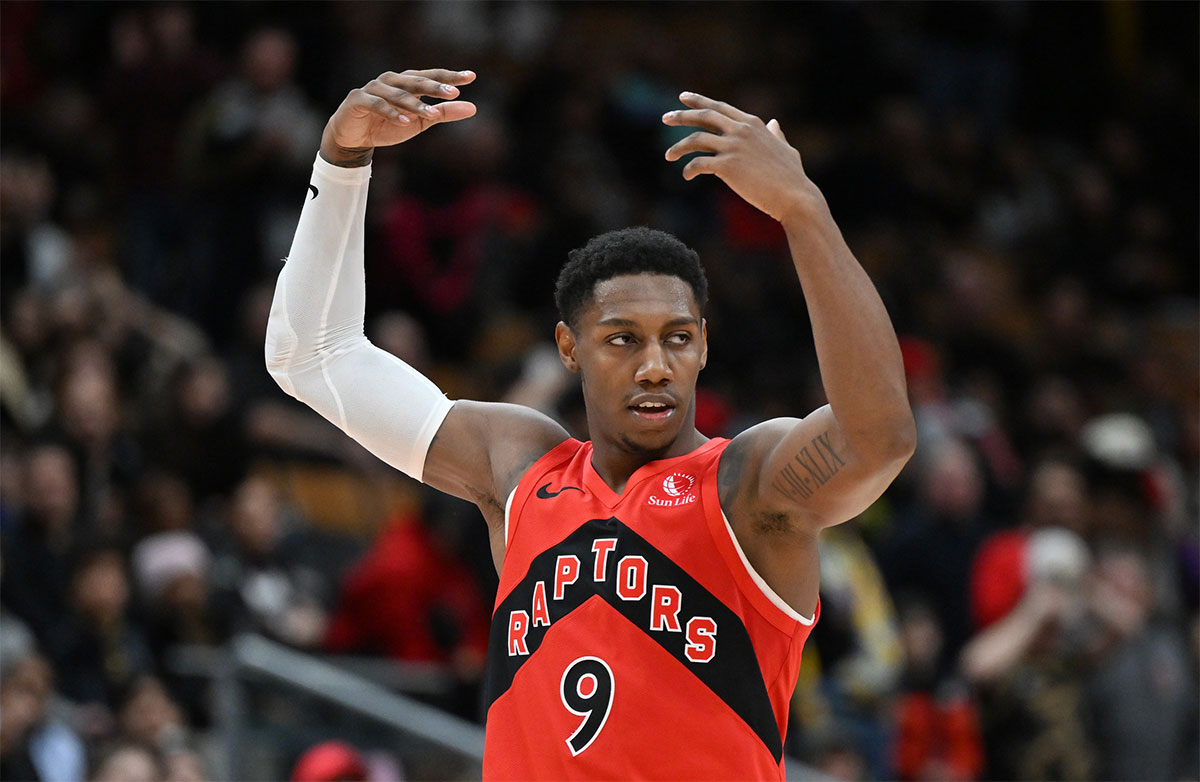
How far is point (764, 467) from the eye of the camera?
140 inches

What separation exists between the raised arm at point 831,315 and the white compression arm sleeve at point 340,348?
123 centimetres

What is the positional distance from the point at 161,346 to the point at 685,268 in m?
6.34

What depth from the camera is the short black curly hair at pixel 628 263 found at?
3838mm

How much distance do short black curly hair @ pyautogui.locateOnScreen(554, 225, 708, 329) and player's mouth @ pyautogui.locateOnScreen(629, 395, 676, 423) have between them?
280 millimetres

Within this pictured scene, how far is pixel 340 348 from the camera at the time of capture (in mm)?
4285

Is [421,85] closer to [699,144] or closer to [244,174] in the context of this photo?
[699,144]

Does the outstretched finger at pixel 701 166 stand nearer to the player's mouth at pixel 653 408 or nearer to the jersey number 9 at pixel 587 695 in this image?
the player's mouth at pixel 653 408

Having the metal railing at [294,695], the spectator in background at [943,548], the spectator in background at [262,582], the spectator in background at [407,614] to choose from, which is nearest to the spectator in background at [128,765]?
the metal railing at [294,695]

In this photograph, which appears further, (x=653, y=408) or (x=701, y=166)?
(x=653, y=408)

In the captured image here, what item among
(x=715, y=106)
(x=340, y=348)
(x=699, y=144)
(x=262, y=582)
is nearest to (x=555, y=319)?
(x=262, y=582)

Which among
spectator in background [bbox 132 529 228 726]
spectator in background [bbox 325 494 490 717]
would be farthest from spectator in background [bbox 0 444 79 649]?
spectator in background [bbox 325 494 490 717]

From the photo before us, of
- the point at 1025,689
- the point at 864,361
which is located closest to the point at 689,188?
the point at 1025,689

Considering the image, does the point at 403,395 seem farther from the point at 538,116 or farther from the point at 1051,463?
the point at 538,116

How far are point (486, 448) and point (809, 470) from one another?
3.53 ft
